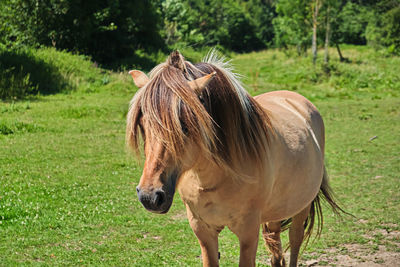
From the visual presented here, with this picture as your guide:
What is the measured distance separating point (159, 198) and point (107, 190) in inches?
190

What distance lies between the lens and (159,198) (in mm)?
2217

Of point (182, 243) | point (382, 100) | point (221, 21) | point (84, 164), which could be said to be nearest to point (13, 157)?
point (84, 164)

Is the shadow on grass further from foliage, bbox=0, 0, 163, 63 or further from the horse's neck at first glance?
the horse's neck

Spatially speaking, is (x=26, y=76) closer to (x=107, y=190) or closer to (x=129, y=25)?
(x=107, y=190)

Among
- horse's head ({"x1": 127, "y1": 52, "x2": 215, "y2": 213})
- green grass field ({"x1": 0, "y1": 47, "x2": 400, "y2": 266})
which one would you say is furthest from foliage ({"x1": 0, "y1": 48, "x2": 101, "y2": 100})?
horse's head ({"x1": 127, "y1": 52, "x2": 215, "y2": 213})

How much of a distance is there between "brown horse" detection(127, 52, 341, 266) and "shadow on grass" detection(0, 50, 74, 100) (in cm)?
1240

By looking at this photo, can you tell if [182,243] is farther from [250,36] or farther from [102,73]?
[250,36]

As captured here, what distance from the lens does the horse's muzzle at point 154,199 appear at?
86.2 inches

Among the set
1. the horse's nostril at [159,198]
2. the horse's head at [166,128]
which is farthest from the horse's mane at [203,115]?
the horse's nostril at [159,198]

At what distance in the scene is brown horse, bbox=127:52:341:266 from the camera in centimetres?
228

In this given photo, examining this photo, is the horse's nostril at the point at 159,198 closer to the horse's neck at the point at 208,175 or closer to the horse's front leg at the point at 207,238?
the horse's neck at the point at 208,175

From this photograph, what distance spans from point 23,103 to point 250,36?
149 ft

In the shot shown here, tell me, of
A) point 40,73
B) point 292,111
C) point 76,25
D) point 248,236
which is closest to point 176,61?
point 248,236

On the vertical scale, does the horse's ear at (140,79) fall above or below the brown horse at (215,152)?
above
